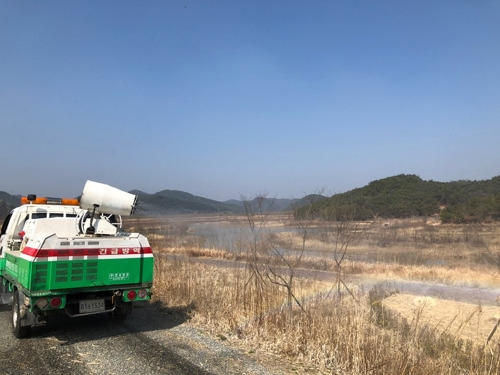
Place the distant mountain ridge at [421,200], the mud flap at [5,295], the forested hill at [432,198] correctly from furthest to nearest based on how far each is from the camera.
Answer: the forested hill at [432,198], the distant mountain ridge at [421,200], the mud flap at [5,295]

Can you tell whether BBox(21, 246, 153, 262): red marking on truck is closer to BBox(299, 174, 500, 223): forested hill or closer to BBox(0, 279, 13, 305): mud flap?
BBox(0, 279, 13, 305): mud flap

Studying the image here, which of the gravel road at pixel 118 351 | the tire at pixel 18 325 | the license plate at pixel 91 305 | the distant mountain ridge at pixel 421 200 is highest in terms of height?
the distant mountain ridge at pixel 421 200

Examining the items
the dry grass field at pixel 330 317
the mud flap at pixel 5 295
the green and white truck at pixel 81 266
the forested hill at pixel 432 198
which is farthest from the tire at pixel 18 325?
the forested hill at pixel 432 198

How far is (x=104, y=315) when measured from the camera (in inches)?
336

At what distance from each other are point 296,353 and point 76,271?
3.67 metres

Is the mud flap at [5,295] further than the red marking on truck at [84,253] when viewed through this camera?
Yes

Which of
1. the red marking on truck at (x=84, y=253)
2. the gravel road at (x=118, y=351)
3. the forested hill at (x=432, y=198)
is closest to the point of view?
the gravel road at (x=118, y=351)

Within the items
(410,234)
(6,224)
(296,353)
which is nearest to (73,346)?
(296,353)

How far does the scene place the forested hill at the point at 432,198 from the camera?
4306 centimetres

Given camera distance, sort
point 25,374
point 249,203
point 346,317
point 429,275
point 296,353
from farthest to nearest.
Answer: point 429,275
point 249,203
point 346,317
point 296,353
point 25,374

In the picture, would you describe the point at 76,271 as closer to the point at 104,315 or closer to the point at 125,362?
the point at 125,362

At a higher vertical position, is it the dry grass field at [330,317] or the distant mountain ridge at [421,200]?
the distant mountain ridge at [421,200]

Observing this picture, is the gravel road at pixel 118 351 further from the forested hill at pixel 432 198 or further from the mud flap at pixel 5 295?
the forested hill at pixel 432 198

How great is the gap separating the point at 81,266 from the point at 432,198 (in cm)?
6482
